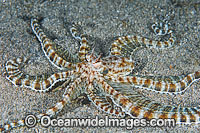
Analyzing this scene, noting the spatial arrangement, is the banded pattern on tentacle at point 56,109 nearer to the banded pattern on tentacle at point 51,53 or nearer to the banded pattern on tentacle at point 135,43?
the banded pattern on tentacle at point 51,53

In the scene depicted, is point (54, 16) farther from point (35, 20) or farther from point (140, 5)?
point (140, 5)

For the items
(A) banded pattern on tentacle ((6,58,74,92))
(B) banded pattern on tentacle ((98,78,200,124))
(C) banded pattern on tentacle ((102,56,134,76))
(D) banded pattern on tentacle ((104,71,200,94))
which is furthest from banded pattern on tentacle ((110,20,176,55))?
(A) banded pattern on tentacle ((6,58,74,92))

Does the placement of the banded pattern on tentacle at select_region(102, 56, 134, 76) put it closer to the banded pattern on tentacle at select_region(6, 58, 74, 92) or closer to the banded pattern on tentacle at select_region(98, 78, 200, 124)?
the banded pattern on tentacle at select_region(98, 78, 200, 124)

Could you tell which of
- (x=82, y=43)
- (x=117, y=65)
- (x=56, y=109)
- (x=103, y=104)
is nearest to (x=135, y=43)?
(x=117, y=65)

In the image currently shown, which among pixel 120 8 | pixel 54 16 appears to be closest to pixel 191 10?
pixel 120 8

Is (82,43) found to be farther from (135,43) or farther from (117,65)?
(135,43)
